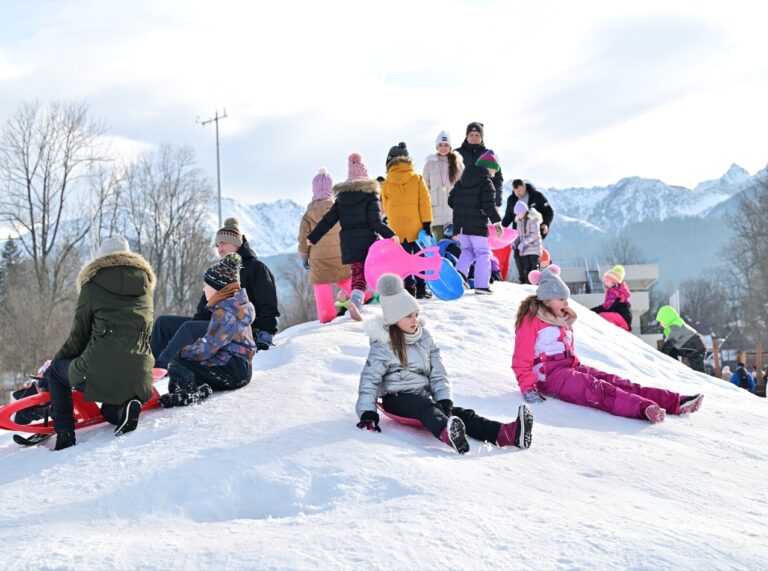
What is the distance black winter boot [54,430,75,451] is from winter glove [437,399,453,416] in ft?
8.18

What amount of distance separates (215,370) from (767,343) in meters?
56.3

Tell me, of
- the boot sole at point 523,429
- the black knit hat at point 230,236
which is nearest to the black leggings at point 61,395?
the black knit hat at point 230,236

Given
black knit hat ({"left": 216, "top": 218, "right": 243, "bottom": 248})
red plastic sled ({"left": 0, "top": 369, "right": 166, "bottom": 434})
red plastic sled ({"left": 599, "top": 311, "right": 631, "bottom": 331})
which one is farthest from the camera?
red plastic sled ({"left": 599, "top": 311, "right": 631, "bottom": 331})

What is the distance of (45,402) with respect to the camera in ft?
17.8

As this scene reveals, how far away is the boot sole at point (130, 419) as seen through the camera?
16.4 ft

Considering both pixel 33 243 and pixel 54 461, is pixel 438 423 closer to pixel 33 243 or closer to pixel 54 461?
pixel 54 461

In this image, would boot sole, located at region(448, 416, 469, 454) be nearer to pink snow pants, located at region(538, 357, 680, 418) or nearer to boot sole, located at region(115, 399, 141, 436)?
pink snow pants, located at region(538, 357, 680, 418)

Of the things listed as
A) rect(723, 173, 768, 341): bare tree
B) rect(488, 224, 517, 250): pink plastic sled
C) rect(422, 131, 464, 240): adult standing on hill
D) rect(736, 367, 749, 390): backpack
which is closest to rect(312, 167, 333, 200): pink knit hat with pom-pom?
rect(422, 131, 464, 240): adult standing on hill

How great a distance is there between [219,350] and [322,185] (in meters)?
4.73

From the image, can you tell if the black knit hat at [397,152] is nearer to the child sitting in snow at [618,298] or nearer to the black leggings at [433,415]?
the child sitting in snow at [618,298]

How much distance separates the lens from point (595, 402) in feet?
20.3

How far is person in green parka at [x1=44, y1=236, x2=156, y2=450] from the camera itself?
5.04 meters

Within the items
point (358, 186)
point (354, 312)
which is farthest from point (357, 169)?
point (354, 312)

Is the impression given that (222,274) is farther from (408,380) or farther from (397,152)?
→ (397,152)
